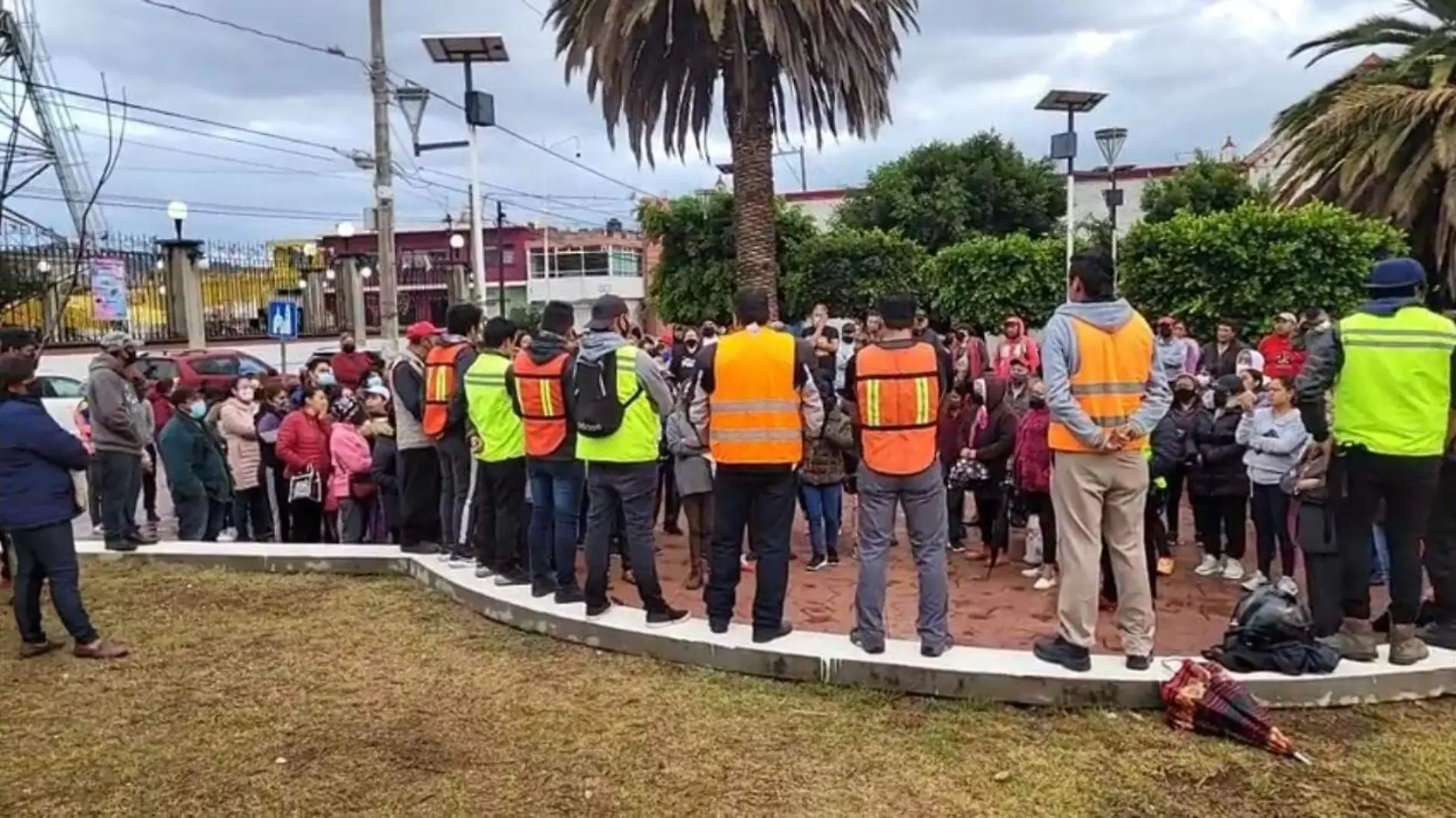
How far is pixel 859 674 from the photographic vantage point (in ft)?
17.5

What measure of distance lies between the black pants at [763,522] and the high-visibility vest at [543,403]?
3.78ft

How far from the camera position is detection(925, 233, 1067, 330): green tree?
21.9 metres

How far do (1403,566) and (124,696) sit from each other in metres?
6.29

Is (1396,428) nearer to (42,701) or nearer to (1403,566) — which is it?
(1403,566)

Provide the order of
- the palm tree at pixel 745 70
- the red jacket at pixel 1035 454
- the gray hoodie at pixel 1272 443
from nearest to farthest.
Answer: the gray hoodie at pixel 1272 443 < the red jacket at pixel 1035 454 < the palm tree at pixel 745 70

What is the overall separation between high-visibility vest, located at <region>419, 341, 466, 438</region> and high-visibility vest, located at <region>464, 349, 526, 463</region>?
0.46m

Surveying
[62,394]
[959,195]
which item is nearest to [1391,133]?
[959,195]

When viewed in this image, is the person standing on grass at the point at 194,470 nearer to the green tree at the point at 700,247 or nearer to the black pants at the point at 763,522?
the black pants at the point at 763,522

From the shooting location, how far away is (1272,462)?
6945 mm

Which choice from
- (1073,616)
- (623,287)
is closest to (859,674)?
(1073,616)

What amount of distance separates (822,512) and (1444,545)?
397cm

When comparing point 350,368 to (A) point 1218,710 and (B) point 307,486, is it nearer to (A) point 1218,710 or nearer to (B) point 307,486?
(B) point 307,486

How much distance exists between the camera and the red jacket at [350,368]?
496 inches

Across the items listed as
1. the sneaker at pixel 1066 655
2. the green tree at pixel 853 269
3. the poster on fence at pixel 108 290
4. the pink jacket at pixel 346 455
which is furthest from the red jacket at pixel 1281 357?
the poster on fence at pixel 108 290
